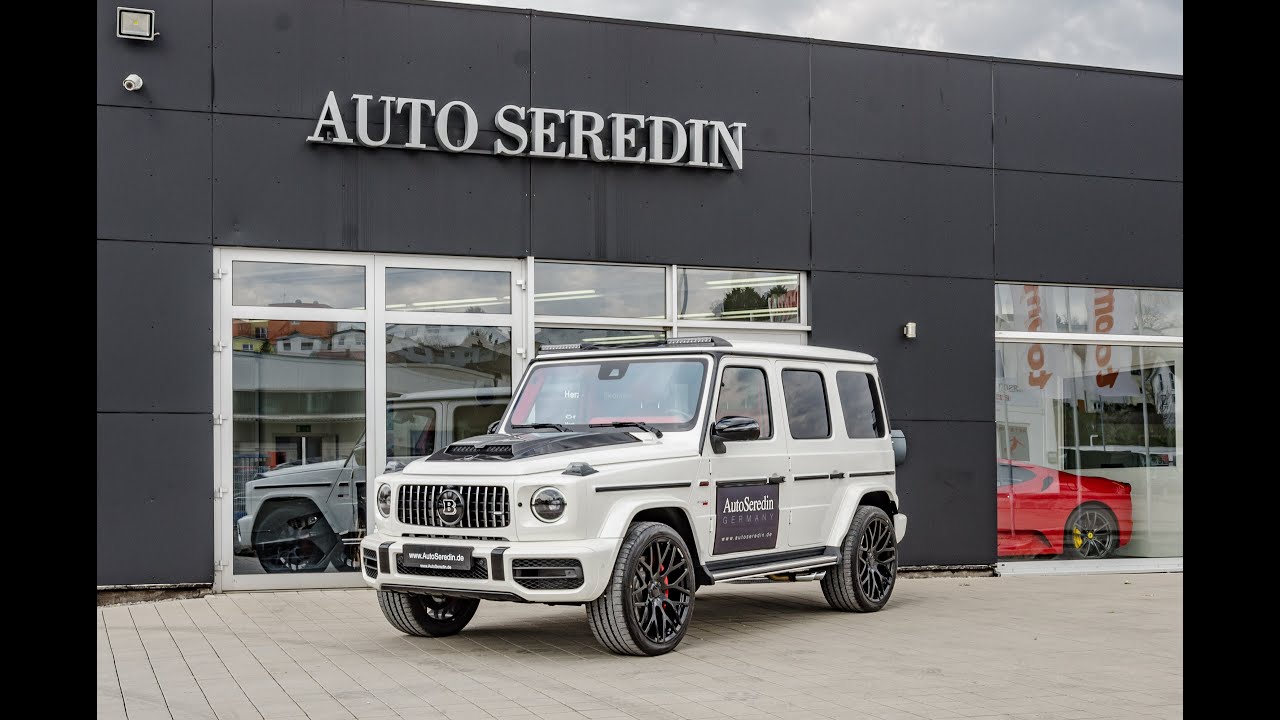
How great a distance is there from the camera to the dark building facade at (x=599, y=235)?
11531 millimetres

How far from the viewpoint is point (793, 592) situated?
12.0 m

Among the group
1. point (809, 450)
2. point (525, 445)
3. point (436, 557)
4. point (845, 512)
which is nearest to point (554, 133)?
point (809, 450)

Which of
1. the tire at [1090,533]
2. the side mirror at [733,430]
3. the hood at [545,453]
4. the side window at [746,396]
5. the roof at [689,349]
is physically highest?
the roof at [689,349]

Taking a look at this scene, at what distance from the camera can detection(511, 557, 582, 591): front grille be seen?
25.1ft

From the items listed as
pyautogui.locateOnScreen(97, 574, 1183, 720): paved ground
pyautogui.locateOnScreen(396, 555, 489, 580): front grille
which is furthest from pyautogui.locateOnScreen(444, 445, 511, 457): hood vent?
pyautogui.locateOnScreen(97, 574, 1183, 720): paved ground

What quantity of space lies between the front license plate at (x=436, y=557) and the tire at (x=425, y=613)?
1.83 feet

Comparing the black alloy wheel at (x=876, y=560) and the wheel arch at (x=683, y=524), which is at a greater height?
the wheel arch at (x=683, y=524)

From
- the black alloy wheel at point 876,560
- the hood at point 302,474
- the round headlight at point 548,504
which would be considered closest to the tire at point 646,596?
the round headlight at point 548,504

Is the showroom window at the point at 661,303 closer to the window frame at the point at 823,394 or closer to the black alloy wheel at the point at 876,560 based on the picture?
the window frame at the point at 823,394

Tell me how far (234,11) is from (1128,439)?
10.4 metres

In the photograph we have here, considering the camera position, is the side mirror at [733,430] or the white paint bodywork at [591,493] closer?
the white paint bodywork at [591,493]
